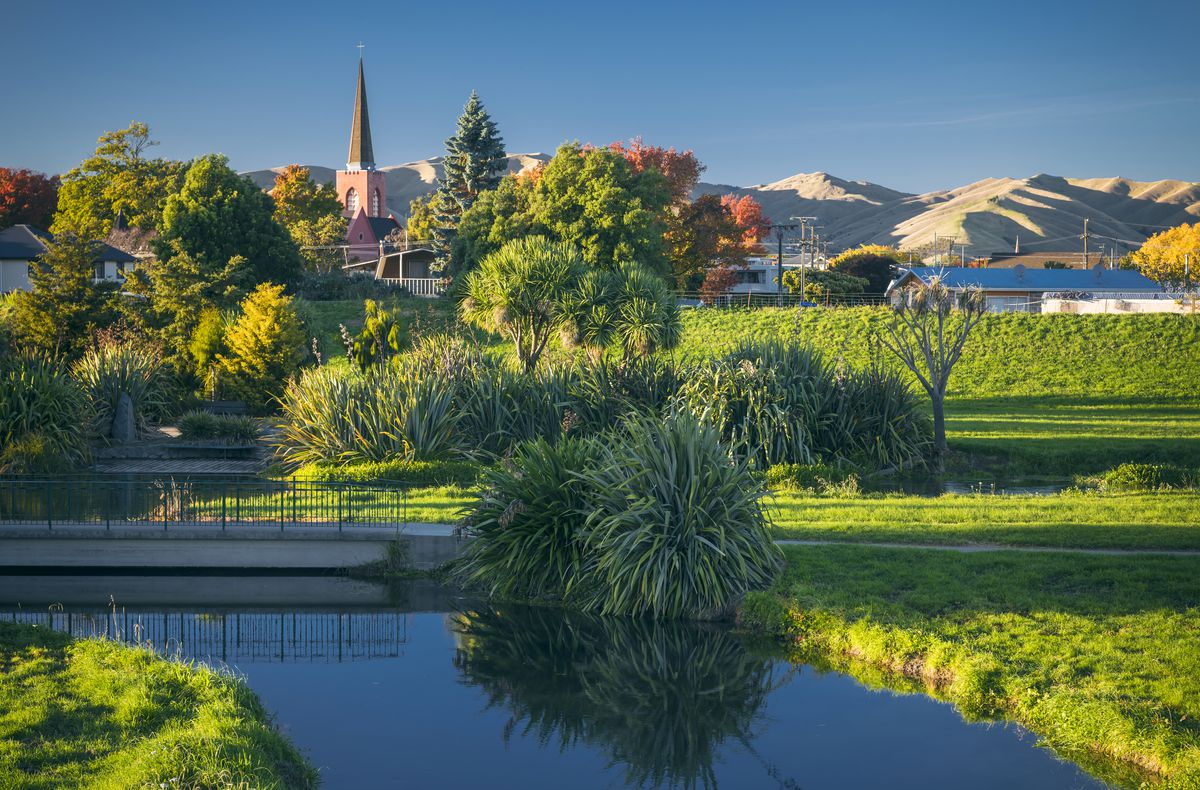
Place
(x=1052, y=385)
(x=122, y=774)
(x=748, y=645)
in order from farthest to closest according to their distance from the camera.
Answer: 1. (x=1052, y=385)
2. (x=748, y=645)
3. (x=122, y=774)

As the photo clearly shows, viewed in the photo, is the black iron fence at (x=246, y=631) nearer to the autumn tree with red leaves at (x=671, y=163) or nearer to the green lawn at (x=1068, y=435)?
the green lawn at (x=1068, y=435)

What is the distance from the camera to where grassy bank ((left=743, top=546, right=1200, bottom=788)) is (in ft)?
34.6

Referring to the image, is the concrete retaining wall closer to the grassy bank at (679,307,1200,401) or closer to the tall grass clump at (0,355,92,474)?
the tall grass clump at (0,355,92,474)

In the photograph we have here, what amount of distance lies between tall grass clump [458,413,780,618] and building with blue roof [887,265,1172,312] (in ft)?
203

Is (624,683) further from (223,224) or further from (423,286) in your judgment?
(423,286)

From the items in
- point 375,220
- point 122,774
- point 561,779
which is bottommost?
point 561,779

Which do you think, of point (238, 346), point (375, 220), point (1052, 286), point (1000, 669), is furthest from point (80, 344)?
point (375, 220)

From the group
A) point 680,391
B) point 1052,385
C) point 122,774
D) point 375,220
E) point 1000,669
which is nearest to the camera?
point 122,774

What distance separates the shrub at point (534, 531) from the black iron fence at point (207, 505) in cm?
228

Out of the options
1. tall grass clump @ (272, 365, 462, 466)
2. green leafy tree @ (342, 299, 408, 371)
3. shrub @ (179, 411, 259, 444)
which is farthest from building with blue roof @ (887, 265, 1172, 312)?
tall grass clump @ (272, 365, 462, 466)

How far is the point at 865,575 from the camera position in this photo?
15.2 m

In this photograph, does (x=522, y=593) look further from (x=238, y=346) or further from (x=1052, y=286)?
(x=1052, y=286)

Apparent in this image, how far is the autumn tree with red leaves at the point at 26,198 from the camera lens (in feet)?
295

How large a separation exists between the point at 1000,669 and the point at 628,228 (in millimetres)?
39072
